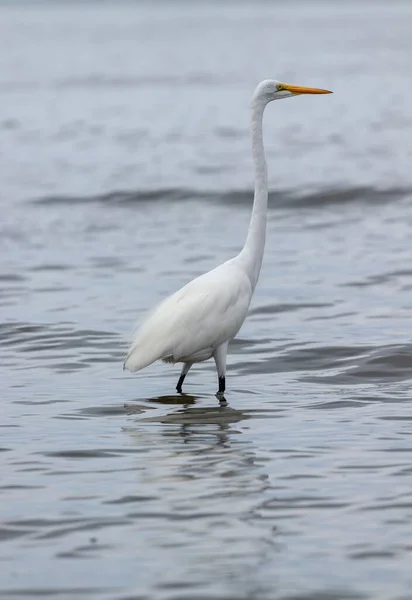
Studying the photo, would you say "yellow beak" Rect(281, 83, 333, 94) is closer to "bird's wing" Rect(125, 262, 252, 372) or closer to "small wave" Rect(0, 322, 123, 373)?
"bird's wing" Rect(125, 262, 252, 372)

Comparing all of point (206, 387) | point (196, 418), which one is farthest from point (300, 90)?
point (196, 418)

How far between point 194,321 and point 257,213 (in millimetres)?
1001

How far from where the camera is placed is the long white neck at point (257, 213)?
8.45 m

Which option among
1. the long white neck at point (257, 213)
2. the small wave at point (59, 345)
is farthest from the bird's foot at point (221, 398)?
the small wave at point (59, 345)

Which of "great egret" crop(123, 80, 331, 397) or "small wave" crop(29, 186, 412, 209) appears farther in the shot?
"small wave" crop(29, 186, 412, 209)

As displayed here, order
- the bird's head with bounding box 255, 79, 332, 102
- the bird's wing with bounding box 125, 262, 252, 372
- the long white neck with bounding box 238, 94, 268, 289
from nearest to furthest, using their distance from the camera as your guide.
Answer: the bird's wing with bounding box 125, 262, 252, 372 < the long white neck with bounding box 238, 94, 268, 289 < the bird's head with bounding box 255, 79, 332, 102

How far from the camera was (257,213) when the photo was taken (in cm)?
854

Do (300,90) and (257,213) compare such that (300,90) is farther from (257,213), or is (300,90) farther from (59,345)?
(59,345)

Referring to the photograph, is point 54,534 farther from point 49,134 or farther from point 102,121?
point 102,121

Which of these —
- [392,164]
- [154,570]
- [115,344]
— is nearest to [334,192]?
[392,164]

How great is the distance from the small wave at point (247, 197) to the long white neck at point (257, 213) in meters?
10.1

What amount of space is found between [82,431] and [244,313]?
4.80 feet

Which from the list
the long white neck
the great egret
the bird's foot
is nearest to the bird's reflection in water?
the bird's foot

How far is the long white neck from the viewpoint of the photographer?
8.45 metres
